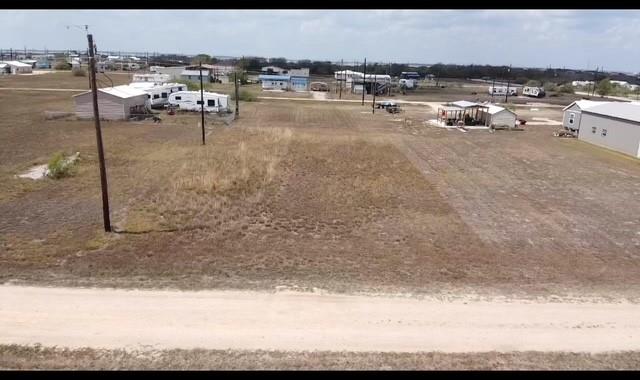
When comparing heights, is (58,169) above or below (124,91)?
below

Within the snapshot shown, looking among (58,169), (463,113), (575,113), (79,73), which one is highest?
(79,73)

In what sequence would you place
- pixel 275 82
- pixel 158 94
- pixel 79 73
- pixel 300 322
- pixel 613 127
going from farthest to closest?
pixel 79 73, pixel 275 82, pixel 158 94, pixel 613 127, pixel 300 322

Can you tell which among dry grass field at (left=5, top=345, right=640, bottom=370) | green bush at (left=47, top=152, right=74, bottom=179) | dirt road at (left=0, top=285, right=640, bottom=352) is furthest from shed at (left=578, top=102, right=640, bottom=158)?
green bush at (left=47, top=152, right=74, bottom=179)

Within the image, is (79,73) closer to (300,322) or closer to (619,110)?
(619,110)

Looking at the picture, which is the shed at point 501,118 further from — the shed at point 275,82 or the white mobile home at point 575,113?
the shed at point 275,82

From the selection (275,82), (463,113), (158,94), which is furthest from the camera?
(275,82)

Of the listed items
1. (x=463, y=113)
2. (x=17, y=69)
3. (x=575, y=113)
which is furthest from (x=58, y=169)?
(x=17, y=69)

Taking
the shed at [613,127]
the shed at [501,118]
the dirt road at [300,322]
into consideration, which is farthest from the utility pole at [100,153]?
the shed at [501,118]
